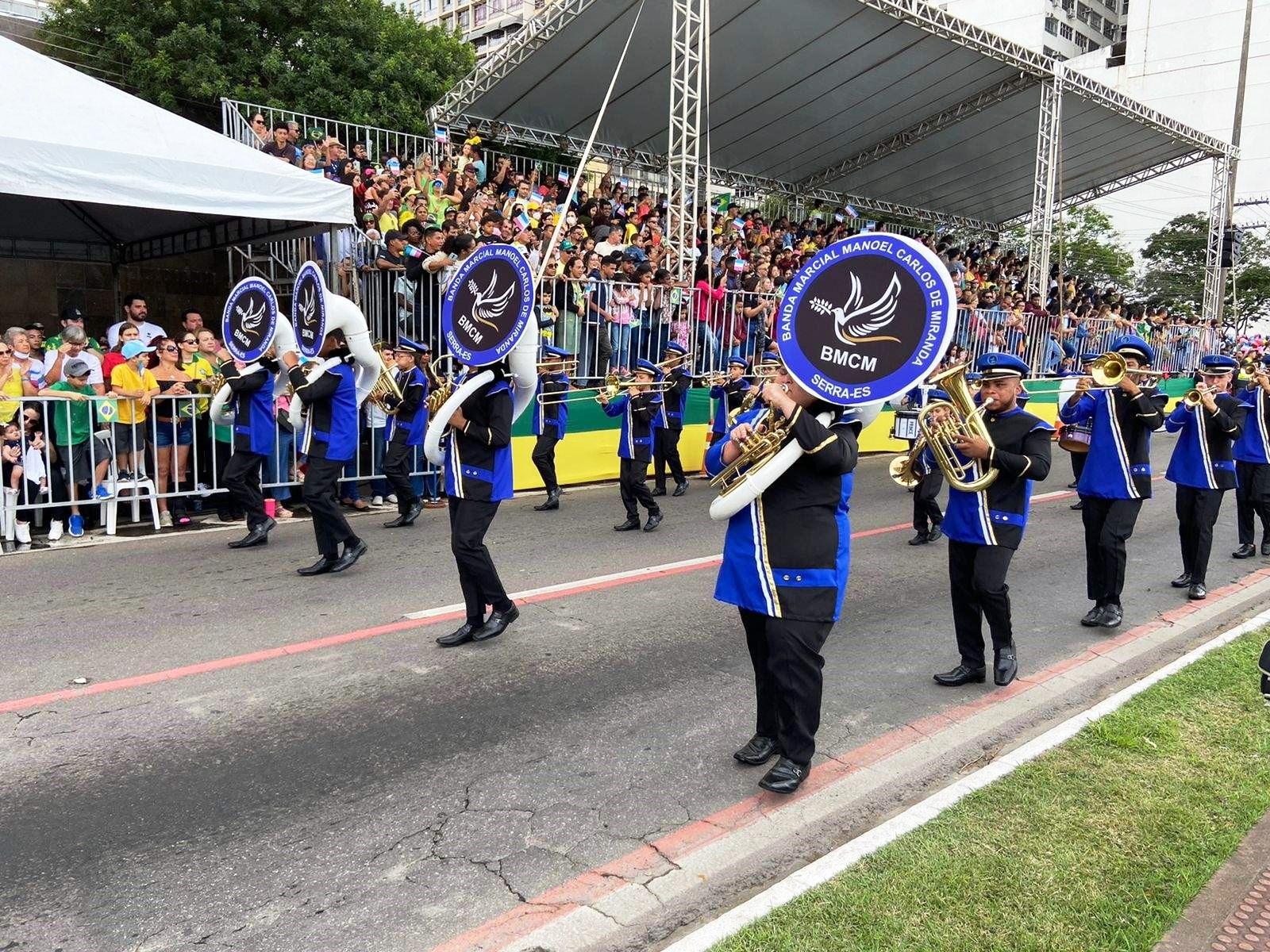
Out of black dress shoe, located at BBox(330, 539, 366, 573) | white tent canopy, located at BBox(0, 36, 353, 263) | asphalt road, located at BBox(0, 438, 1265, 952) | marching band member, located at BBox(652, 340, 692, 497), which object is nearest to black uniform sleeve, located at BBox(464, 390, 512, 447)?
asphalt road, located at BBox(0, 438, 1265, 952)

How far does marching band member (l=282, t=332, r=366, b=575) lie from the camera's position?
Result: 7535 millimetres

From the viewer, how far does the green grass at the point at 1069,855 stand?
3029 mm

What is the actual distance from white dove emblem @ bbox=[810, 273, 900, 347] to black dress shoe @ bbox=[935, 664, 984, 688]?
2.59 meters

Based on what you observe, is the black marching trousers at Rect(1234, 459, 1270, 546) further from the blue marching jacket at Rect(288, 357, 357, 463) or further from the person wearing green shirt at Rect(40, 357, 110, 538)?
the person wearing green shirt at Rect(40, 357, 110, 538)

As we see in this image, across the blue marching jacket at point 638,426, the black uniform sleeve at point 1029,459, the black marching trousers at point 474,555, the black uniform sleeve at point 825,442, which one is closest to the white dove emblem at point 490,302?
the black marching trousers at point 474,555

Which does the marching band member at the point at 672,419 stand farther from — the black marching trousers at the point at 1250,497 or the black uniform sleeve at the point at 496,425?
the black marching trousers at the point at 1250,497

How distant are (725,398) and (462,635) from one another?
25.4ft

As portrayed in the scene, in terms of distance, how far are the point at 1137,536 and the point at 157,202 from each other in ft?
34.8

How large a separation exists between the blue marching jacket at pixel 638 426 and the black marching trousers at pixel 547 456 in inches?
40.8

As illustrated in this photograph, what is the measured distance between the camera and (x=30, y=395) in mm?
8594

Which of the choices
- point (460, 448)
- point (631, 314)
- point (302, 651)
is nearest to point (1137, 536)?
point (631, 314)

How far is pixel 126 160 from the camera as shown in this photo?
9.22 meters

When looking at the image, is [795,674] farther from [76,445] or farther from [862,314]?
[76,445]

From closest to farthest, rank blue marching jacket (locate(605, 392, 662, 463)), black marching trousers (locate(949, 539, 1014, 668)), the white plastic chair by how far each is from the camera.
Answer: black marching trousers (locate(949, 539, 1014, 668)) < the white plastic chair < blue marching jacket (locate(605, 392, 662, 463))
